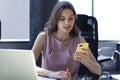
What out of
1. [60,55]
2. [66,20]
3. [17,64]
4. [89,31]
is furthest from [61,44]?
[17,64]

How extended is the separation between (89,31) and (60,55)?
589 millimetres

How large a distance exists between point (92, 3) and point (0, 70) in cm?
397

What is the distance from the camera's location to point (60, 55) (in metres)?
1.83

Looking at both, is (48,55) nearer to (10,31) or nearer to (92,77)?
(92,77)

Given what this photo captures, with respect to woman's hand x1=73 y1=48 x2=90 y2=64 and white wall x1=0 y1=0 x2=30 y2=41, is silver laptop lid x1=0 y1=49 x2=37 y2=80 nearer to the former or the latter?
woman's hand x1=73 y1=48 x2=90 y2=64

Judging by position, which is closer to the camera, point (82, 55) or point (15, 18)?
point (82, 55)

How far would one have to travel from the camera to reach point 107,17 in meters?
5.05

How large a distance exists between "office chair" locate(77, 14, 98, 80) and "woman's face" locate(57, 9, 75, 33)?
0.53m

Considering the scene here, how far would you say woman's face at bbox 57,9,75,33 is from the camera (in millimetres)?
1766

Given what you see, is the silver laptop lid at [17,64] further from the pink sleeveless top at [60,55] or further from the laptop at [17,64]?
the pink sleeveless top at [60,55]

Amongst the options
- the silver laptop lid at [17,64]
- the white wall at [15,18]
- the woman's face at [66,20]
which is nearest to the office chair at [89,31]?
the woman's face at [66,20]

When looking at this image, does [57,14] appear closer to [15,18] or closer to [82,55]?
[82,55]

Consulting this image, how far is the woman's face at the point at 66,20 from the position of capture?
177 cm

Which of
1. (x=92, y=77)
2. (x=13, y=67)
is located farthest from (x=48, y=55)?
(x=13, y=67)
